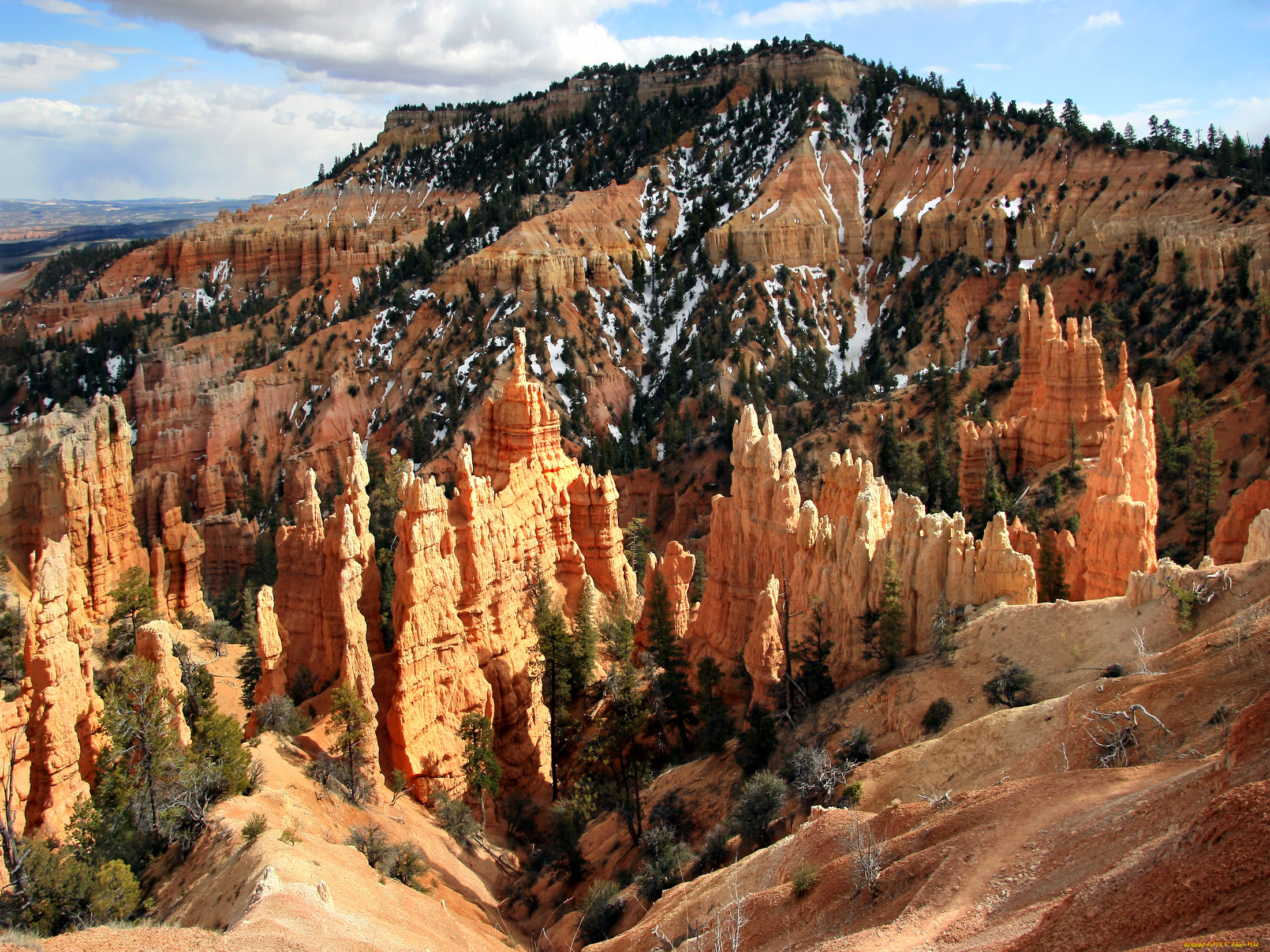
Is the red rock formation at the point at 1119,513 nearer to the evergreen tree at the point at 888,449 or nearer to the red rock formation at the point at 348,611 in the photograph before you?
the red rock formation at the point at 348,611

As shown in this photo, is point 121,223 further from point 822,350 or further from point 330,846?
point 330,846

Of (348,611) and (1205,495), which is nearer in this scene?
(348,611)

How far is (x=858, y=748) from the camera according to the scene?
927 inches

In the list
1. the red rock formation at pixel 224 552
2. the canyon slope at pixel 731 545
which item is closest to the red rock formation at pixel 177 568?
the canyon slope at pixel 731 545

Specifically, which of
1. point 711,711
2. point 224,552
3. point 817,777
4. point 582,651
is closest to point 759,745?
point 711,711

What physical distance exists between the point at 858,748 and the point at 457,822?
12.5 metres

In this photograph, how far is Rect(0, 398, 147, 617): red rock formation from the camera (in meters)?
42.8

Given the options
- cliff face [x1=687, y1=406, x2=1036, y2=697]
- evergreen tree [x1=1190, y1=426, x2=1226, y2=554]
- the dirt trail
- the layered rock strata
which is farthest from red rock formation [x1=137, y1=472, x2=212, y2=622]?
evergreen tree [x1=1190, y1=426, x2=1226, y2=554]

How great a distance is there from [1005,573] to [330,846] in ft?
64.8

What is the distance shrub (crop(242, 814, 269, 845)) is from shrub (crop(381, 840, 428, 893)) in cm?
401

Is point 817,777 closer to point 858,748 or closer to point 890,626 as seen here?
point 858,748

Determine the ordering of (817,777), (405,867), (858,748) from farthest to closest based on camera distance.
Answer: (858,748) < (405,867) < (817,777)

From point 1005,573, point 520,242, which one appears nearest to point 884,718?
point 1005,573

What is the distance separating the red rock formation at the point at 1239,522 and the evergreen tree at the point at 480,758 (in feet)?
93.9
